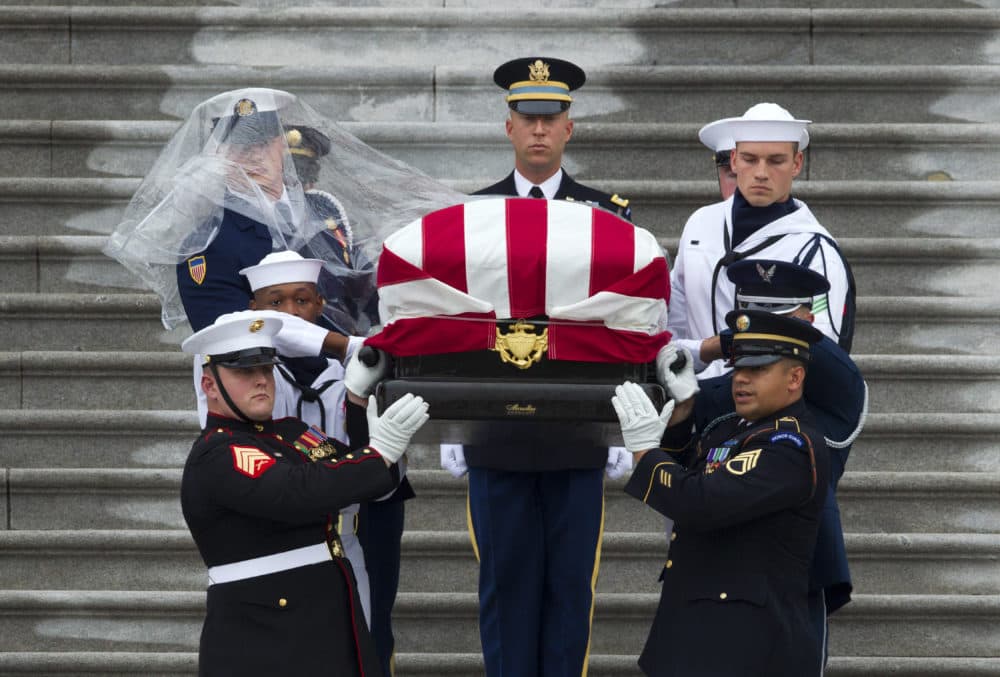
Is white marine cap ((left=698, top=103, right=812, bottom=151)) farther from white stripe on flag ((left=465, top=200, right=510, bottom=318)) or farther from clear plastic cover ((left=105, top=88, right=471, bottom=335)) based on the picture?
white stripe on flag ((left=465, top=200, right=510, bottom=318))

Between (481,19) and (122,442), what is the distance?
2684mm

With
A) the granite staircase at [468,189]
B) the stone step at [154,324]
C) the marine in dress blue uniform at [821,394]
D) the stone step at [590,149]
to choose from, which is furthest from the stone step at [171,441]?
the marine in dress blue uniform at [821,394]

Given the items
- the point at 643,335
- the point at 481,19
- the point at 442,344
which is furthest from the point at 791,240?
the point at 481,19

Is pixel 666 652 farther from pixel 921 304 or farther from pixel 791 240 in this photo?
pixel 921 304

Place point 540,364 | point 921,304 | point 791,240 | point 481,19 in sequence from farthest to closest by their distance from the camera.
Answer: point 481,19
point 921,304
point 791,240
point 540,364

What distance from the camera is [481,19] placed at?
736cm

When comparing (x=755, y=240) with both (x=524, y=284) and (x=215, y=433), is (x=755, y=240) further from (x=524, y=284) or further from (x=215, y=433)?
(x=215, y=433)

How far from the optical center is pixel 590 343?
386 centimetres

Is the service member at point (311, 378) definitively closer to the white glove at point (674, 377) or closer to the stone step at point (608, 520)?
the white glove at point (674, 377)

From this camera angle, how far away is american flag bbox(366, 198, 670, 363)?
3.84 meters

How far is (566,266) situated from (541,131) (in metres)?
1.33

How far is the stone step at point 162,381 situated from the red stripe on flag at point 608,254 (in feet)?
9.41

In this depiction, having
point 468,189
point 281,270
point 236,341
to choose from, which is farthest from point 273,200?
point 468,189

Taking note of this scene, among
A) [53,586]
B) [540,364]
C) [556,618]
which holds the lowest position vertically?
[53,586]
